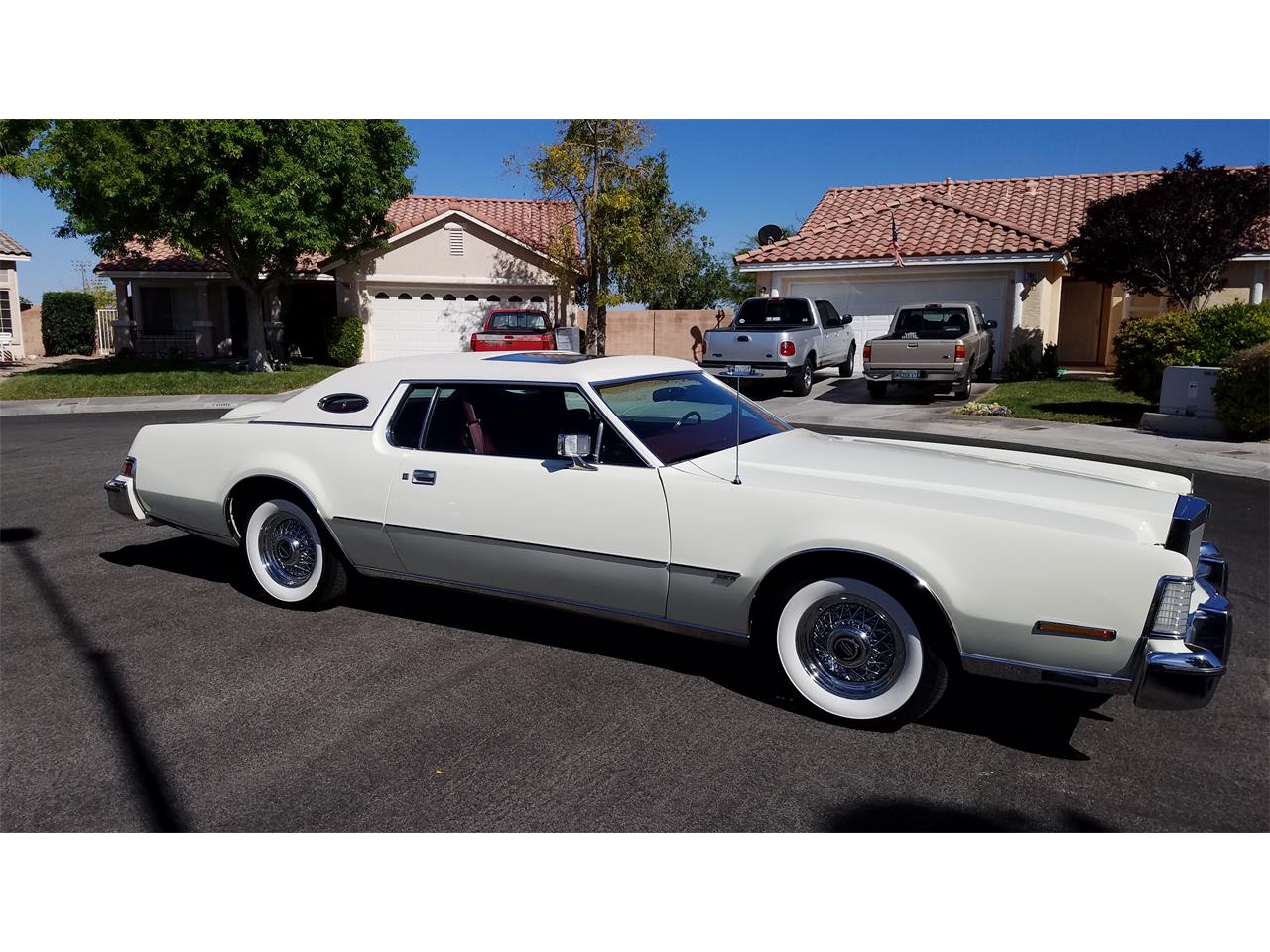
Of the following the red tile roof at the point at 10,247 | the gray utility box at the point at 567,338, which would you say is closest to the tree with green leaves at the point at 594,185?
the gray utility box at the point at 567,338

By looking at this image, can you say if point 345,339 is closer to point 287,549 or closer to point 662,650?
point 287,549

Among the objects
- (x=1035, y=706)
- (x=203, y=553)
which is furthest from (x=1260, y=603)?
(x=203, y=553)

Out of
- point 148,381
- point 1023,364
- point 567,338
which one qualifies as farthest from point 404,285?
point 1023,364

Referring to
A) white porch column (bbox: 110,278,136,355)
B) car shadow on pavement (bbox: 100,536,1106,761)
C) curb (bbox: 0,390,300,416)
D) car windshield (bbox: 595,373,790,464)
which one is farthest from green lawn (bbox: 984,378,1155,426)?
white porch column (bbox: 110,278,136,355)

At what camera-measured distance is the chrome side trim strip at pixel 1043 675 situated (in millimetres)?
3676

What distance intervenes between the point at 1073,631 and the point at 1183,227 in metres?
17.3

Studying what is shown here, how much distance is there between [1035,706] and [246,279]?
23.4 m

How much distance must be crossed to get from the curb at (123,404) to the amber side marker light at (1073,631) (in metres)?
16.3

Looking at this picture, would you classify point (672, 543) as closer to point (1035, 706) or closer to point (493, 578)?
point (493, 578)

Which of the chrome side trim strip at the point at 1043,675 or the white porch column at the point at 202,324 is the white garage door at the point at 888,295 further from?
the chrome side trim strip at the point at 1043,675

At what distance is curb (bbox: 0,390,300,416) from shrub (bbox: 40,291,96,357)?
1401 cm

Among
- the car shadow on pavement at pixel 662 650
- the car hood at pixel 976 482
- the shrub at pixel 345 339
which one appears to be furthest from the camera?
the shrub at pixel 345 339

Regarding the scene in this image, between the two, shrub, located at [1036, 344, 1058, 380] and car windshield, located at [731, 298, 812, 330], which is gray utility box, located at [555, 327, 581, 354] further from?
shrub, located at [1036, 344, 1058, 380]

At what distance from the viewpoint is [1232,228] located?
17891 millimetres
